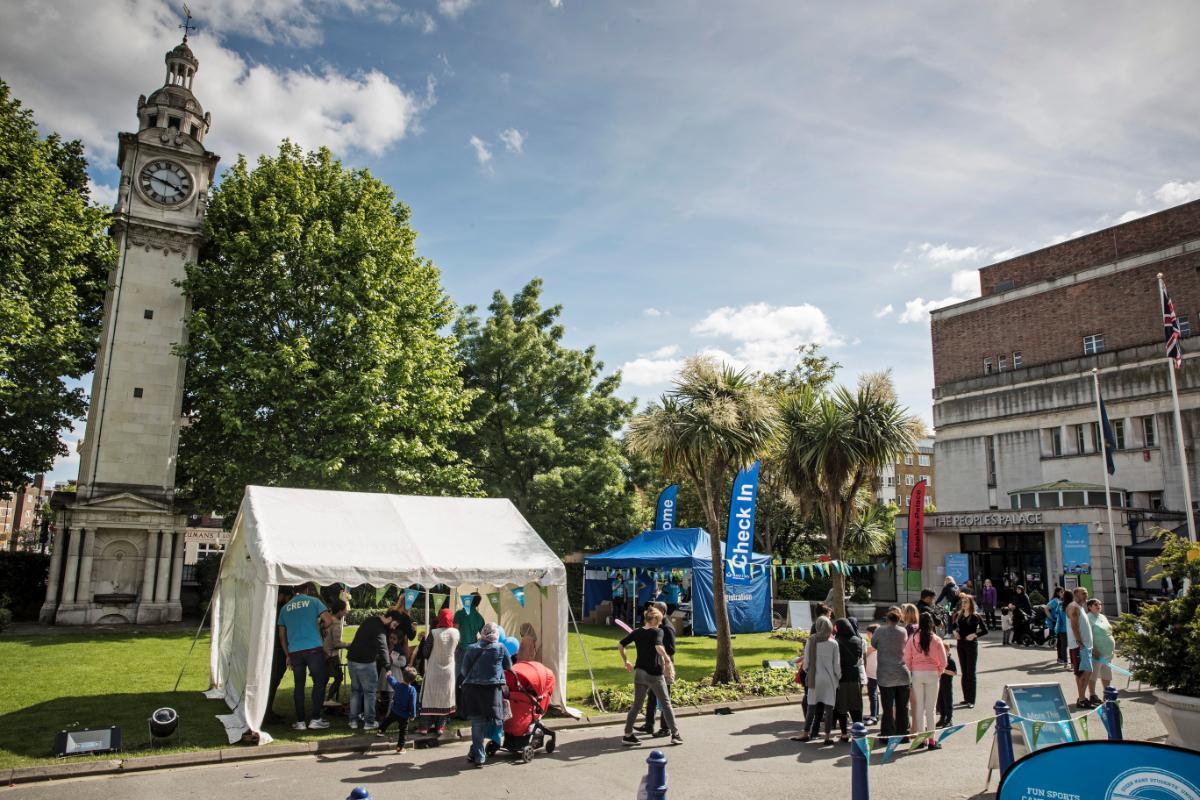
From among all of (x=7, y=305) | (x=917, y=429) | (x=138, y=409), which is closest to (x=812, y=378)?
(x=917, y=429)

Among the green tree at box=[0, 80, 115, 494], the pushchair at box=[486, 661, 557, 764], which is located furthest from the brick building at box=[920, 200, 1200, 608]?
the green tree at box=[0, 80, 115, 494]

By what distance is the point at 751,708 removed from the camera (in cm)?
1327

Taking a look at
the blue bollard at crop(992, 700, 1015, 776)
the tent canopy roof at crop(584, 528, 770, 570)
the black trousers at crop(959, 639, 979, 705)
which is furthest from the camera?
the tent canopy roof at crop(584, 528, 770, 570)

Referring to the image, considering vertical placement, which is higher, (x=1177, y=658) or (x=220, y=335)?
(x=220, y=335)

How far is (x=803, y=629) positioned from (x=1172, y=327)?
15221 millimetres

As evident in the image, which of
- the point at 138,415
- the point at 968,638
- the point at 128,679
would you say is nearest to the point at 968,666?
the point at 968,638

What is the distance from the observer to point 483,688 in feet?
31.2

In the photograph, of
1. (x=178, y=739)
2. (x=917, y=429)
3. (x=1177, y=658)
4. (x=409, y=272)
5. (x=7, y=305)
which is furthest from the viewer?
(x=409, y=272)

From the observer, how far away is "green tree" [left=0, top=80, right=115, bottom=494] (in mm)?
19812

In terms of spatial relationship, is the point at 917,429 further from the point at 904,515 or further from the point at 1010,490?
the point at 1010,490

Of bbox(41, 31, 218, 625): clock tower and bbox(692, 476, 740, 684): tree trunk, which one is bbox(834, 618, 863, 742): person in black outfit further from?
bbox(41, 31, 218, 625): clock tower

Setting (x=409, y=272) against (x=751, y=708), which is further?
(x=409, y=272)

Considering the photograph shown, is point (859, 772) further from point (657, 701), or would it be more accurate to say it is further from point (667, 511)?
point (667, 511)

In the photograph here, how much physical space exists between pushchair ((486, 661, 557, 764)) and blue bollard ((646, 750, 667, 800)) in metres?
4.33
